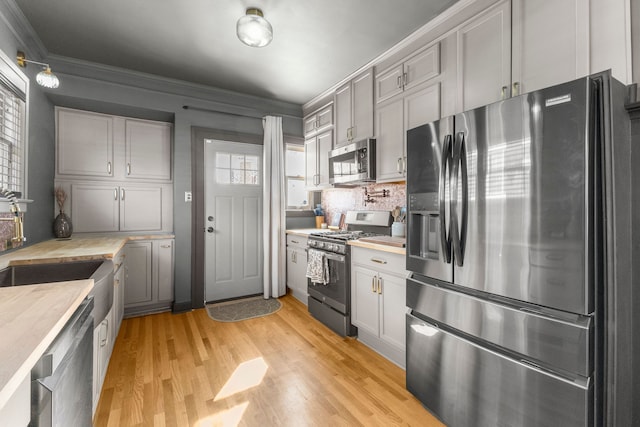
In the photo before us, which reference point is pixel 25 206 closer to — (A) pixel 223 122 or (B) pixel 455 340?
(A) pixel 223 122

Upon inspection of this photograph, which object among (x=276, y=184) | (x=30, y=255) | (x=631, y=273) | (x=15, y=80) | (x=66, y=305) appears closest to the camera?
(x=66, y=305)

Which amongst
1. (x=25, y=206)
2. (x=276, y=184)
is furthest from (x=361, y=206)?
(x=25, y=206)

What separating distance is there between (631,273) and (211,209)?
3.58 metres

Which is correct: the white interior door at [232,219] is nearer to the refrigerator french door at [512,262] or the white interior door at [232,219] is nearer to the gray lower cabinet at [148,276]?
the gray lower cabinet at [148,276]

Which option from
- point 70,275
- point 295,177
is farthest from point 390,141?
point 70,275

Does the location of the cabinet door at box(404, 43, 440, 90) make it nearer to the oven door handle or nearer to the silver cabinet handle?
the silver cabinet handle

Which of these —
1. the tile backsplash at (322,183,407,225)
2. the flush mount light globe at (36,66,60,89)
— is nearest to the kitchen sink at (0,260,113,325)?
the flush mount light globe at (36,66,60,89)

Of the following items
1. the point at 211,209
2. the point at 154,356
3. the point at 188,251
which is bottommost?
the point at 154,356

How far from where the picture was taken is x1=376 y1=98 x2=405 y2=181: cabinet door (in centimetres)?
249

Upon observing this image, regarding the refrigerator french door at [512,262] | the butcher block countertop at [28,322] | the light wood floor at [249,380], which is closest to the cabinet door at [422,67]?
the refrigerator french door at [512,262]

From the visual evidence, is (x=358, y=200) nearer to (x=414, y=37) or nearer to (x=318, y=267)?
(x=318, y=267)

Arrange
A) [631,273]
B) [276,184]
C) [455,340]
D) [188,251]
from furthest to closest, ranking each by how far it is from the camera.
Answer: [276,184], [188,251], [455,340], [631,273]

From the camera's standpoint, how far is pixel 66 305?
35.8 inches

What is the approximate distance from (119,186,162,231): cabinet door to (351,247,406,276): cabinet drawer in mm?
2468
